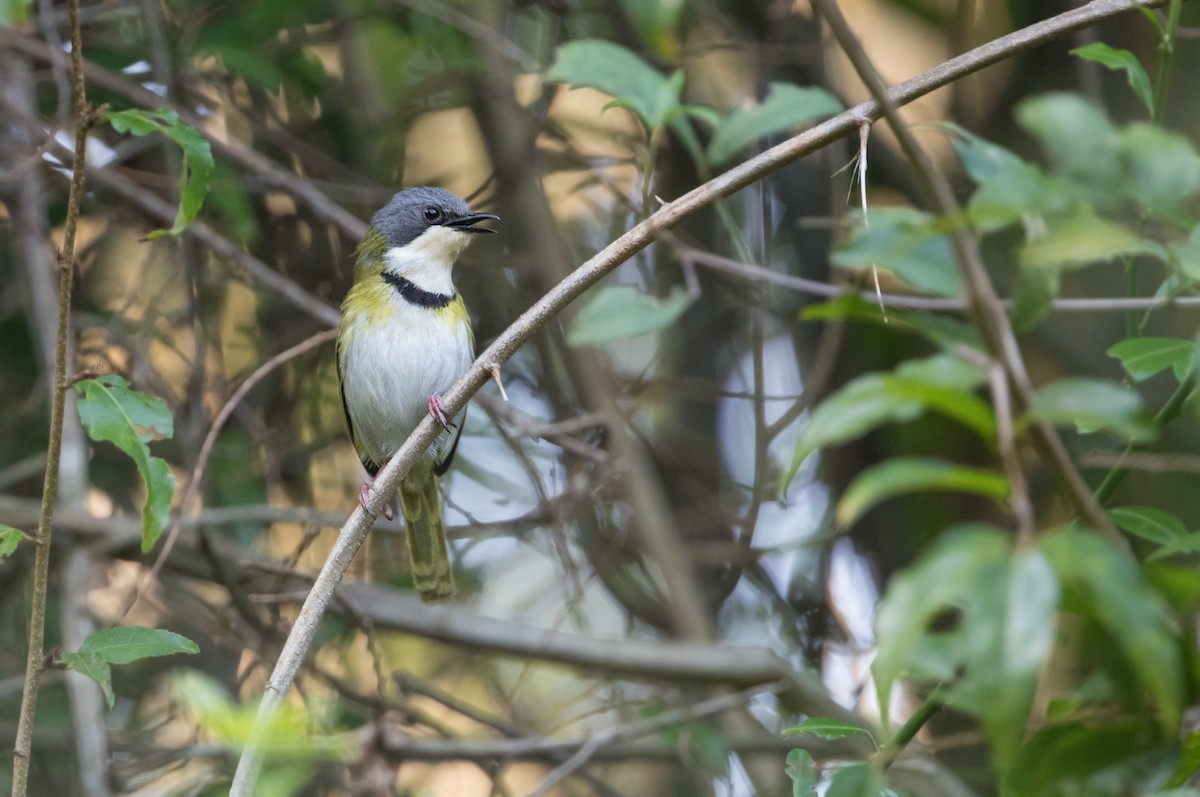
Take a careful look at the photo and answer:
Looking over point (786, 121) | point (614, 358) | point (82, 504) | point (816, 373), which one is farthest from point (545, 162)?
point (786, 121)

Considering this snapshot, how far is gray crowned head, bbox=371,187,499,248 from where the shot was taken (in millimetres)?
5117

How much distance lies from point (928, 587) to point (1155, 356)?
129 centimetres

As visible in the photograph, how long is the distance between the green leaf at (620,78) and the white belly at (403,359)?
1710mm

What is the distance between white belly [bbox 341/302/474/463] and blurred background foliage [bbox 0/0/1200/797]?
253 mm

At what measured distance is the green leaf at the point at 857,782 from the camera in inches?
62.1

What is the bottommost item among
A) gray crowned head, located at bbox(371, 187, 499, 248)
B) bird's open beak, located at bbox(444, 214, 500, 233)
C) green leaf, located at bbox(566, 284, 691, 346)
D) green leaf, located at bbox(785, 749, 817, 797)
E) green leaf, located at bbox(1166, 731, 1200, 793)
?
green leaf, located at bbox(785, 749, 817, 797)

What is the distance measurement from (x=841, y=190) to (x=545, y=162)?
1.44 metres

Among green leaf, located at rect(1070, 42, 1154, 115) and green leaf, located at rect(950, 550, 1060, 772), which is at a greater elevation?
green leaf, located at rect(1070, 42, 1154, 115)

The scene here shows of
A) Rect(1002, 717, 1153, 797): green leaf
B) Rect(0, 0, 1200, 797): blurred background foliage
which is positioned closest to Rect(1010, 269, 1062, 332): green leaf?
Rect(1002, 717, 1153, 797): green leaf

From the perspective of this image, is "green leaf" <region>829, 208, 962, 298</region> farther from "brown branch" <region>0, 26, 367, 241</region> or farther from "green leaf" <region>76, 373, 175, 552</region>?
"brown branch" <region>0, 26, 367, 241</region>

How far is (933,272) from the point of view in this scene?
4.71ft

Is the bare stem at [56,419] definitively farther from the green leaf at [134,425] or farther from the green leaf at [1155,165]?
the green leaf at [1155,165]

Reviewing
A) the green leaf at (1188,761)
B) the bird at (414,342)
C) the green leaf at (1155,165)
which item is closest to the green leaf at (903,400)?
the green leaf at (1155,165)

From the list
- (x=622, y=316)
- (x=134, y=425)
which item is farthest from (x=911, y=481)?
(x=134, y=425)
